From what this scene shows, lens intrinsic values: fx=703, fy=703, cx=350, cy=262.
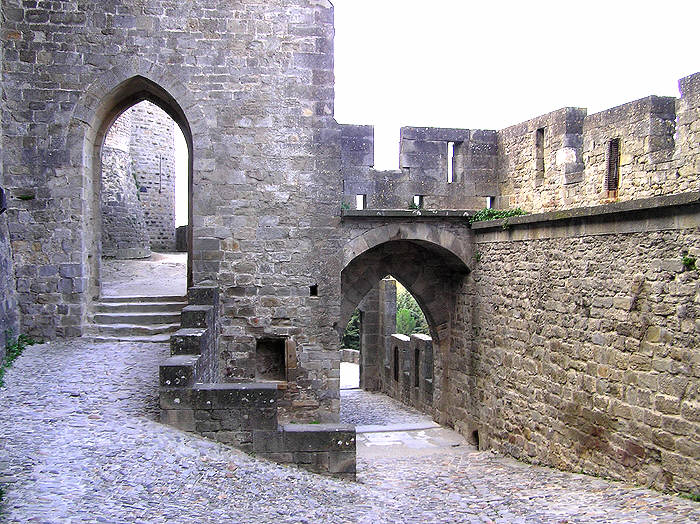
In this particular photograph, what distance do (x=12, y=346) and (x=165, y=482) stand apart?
13.8 feet

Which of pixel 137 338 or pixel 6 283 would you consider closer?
pixel 6 283

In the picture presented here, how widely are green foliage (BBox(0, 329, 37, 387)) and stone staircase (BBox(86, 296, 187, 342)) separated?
763 mm

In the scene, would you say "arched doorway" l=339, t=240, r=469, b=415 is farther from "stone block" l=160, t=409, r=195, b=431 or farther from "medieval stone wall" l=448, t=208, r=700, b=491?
"stone block" l=160, t=409, r=195, b=431

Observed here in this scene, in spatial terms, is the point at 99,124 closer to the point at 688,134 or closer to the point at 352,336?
the point at 688,134

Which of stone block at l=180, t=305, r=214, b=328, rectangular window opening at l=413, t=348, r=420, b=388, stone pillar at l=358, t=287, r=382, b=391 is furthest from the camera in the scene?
stone pillar at l=358, t=287, r=382, b=391

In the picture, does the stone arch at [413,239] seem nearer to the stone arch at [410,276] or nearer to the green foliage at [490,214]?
the green foliage at [490,214]

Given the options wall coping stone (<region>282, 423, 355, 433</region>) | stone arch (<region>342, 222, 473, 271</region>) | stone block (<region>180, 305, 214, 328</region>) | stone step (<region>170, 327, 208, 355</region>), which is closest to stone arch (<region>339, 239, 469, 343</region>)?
stone arch (<region>342, 222, 473, 271</region>)

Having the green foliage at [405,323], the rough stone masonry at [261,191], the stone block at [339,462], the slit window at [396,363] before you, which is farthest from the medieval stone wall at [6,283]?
the green foliage at [405,323]

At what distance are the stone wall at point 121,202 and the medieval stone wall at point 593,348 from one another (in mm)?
7282

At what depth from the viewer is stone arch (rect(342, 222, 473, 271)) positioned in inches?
412

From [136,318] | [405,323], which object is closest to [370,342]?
[405,323]

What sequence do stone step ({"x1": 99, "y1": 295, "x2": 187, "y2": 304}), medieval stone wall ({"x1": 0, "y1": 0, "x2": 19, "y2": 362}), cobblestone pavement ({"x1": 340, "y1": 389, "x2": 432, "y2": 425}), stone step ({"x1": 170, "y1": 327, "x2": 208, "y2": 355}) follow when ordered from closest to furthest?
stone step ({"x1": 170, "y1": 327, "x2": 208, "y2": 355}) → medieval stone wall ({"x1": 0, "y1": 0, "x2": 19, "y2": 362}) → stone step ({"x1": 99, "y1": 295, "x2": 187, "y2": 304}) → cobblestone pavement ({"x1": 340, "y1": 389, "x2": 432, "y2": 425})

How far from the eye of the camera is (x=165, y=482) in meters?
5.54

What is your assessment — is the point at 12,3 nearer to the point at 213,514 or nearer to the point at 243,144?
the point at 243,144
